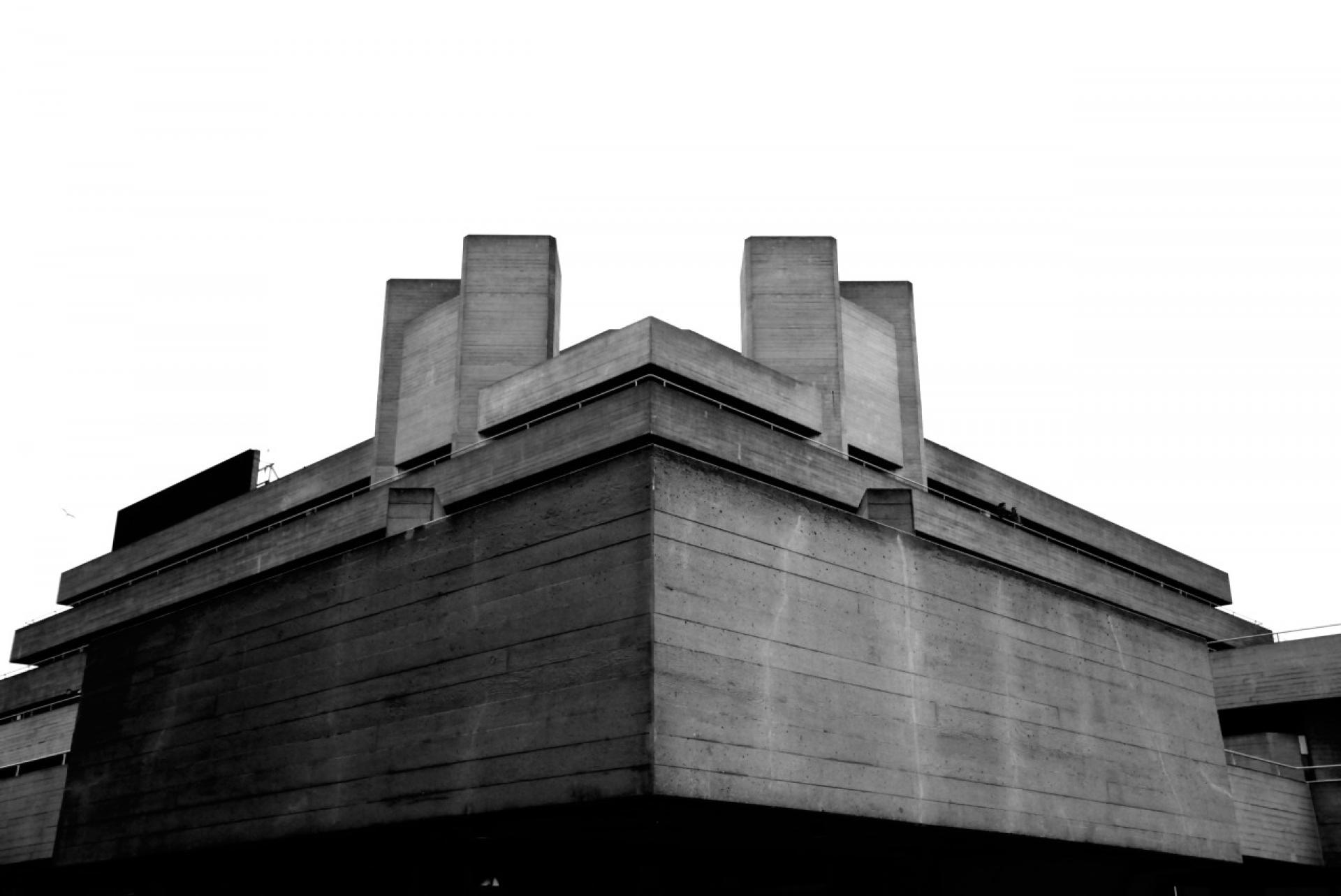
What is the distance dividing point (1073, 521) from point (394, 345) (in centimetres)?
2545

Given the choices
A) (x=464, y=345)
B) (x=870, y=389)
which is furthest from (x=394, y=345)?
(x=870, y=389)

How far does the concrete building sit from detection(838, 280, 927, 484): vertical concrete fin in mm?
197

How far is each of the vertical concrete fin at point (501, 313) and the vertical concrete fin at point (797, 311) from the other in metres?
6.25

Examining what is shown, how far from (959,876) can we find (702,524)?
44.7ft

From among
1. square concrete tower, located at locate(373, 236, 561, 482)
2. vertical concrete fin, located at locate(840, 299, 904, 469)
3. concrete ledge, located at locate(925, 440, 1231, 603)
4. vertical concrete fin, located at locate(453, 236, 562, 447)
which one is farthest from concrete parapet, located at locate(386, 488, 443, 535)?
concrete ledge, located at locate(925, 440, 1231, 603)

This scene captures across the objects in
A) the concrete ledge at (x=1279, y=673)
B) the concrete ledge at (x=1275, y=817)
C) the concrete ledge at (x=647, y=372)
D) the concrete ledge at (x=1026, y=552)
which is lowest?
the concrete ledge at (x=1275, y=817)

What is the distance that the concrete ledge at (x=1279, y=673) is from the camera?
3775 cm

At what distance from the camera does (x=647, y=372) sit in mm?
30594

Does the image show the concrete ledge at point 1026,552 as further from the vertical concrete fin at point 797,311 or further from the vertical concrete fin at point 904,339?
the vertical concrete fin at point 797,311

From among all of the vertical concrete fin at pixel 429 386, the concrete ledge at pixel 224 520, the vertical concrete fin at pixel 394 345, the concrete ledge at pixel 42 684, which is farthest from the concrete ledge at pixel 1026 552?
the concrete ledge at pixel 42 684

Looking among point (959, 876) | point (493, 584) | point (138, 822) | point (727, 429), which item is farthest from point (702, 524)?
point (138, 822)

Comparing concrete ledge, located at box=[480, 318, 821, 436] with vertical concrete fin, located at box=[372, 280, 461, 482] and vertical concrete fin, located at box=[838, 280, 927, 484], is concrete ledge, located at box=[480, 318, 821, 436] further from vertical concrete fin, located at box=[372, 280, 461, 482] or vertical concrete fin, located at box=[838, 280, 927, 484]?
vertical concrete fin, located at box=[838, 280, 927, 484]

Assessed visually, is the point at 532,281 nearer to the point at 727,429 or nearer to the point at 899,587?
the point at 727,429

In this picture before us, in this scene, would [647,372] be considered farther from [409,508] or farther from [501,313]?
[501,313]
